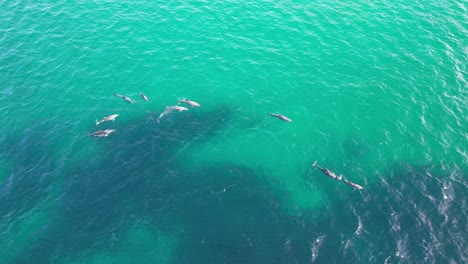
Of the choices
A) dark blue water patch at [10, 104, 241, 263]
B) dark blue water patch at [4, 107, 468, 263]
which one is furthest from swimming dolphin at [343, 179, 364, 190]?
dark blue water patch at [10, 104, 241, 263]

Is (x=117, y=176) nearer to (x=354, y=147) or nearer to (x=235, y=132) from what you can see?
(x=235, y=132)

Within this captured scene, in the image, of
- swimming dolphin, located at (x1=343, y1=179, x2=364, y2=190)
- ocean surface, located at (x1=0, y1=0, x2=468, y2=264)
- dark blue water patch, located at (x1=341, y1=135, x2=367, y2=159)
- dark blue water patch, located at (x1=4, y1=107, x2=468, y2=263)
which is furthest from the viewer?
dark blue water patch, located at (x1=341, y1=135, x2=367, y2=159)

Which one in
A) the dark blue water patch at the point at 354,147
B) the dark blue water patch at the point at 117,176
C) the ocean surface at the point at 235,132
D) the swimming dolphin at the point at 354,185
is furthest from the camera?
the dark blue water patch at the point at 354,147

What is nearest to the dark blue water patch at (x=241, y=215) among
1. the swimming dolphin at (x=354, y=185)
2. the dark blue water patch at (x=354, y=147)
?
the swimming dolphin at (x=354, y=185)

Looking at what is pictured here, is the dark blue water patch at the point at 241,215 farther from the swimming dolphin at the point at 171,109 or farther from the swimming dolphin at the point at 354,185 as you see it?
the swimming dolphin at the point at 171,109

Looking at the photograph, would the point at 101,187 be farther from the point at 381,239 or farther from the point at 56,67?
the point at 381,239

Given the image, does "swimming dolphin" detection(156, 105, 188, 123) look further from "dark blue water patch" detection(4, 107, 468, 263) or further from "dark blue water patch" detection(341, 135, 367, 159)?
"dark blue water patch" detection(341, 135, 367, 159)

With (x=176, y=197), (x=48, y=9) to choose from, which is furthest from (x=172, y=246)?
(x=48, y=9)

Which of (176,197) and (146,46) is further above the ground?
(146,46)
